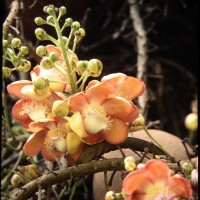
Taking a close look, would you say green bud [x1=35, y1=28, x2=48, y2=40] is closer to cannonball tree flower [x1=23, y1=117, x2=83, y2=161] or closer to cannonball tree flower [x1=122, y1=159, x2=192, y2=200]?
cannonball tree flower [x1=23, y1=117, x2=83, y2=161]

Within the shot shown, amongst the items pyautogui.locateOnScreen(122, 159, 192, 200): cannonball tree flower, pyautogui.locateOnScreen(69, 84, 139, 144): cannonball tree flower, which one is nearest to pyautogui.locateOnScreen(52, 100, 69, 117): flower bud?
pyautogui.locateOnScreen(69, 84, 139, 144): cannonball tree flower

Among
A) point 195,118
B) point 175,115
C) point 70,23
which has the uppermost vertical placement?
point 70,23

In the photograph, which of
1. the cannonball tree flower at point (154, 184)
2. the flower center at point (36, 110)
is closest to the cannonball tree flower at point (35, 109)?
the flower center at point (36, 110)

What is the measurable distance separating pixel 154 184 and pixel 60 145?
0.48 ft

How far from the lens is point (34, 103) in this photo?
648 mm

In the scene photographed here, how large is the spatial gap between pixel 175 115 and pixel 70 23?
0.58 m

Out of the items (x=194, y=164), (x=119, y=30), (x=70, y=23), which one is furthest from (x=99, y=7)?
(x=194, y=164)

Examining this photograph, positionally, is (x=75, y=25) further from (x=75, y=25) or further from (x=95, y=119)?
(x=95, y=119)

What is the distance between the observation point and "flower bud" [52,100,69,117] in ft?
1.99

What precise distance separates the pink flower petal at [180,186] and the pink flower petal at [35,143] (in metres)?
0.19

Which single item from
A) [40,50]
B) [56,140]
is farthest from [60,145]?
[40,50]

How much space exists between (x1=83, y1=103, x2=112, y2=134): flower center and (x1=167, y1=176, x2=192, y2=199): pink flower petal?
12cm

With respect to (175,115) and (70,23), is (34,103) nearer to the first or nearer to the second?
(70,23)

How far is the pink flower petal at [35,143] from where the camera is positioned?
647 mm
